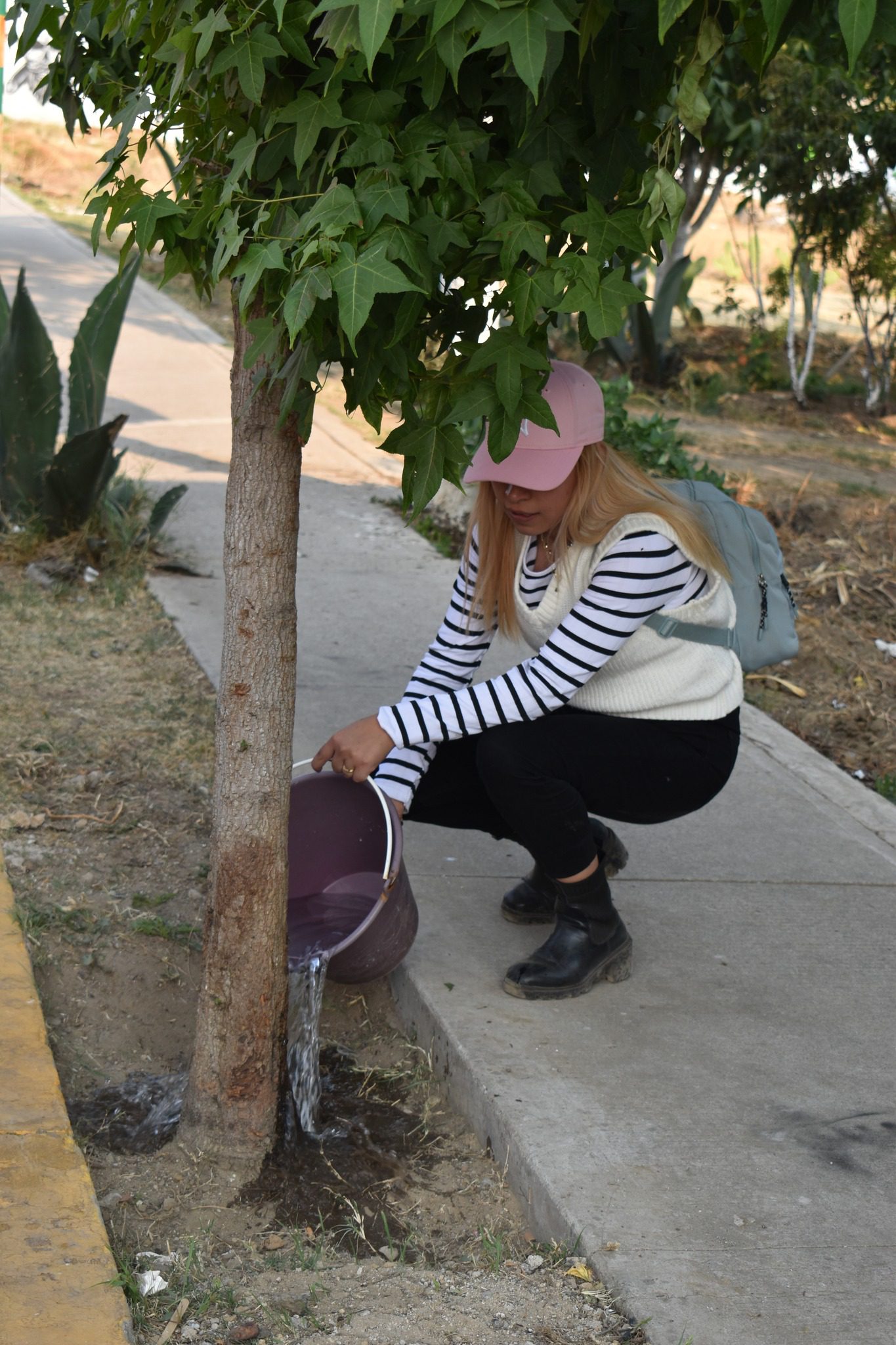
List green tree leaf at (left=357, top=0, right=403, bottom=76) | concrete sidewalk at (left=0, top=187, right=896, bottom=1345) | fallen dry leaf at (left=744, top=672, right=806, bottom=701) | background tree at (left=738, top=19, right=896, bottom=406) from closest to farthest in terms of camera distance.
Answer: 1. green tree leaf at (left=357, top=0, right=403, bottom=76)
2. concrete sidewalk at (left=0, top=187, right=896, bottom=1345)
3. fallen dry leaf at (left=744, top=672, right=806, bottom=701)
4. background tree at (left=738, top=19, right=896, bottom=406)

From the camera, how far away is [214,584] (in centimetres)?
598

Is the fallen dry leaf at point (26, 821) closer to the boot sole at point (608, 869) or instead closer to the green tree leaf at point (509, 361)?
the boot sole at point (608, 869)

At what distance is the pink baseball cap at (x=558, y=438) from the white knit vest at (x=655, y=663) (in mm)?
223

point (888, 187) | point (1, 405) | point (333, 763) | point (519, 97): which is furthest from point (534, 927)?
point (888, 187)

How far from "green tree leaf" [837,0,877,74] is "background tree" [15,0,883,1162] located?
0.17 metres

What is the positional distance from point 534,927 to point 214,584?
9.86ft

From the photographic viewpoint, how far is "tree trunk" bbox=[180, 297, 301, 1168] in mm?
2424

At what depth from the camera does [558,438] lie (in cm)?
278

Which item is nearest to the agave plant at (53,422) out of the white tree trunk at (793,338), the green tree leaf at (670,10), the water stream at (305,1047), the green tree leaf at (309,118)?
the water stream at (305,1047)

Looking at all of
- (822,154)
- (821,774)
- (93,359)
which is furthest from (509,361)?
(822,154)

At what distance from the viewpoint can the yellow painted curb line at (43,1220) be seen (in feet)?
6.61

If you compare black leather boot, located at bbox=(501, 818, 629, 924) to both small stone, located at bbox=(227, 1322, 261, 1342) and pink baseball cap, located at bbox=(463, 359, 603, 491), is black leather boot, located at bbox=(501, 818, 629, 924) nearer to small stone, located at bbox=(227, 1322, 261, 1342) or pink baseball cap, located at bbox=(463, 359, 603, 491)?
pink baseball cap, located at bbox=(463, 359, 603, 491)

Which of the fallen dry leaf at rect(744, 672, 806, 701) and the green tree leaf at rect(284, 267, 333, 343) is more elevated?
the green tree leaf at rect(284, 267, 333, 343)

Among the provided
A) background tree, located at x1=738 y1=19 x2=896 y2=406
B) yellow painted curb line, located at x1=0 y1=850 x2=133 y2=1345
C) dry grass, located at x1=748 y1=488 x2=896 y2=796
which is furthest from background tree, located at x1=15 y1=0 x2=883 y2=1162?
background tree, located at x1=738 y1=19 x2=896 y2=406
